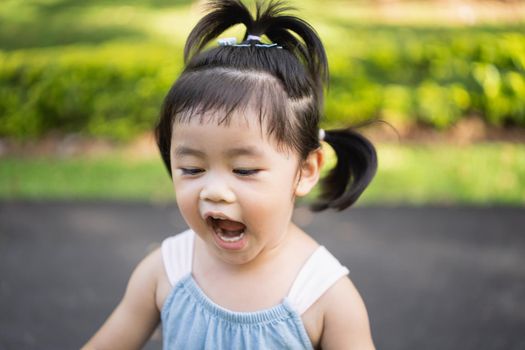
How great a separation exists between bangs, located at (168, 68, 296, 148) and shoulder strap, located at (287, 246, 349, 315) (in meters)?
0.40

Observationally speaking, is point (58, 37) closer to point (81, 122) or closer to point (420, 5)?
point (81, 122)

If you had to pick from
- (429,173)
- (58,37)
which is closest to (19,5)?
(58,37)

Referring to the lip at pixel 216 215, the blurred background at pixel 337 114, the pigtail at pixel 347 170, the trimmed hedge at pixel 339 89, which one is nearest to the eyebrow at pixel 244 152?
the lip at pixel 216 215

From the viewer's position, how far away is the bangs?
5.57 ft

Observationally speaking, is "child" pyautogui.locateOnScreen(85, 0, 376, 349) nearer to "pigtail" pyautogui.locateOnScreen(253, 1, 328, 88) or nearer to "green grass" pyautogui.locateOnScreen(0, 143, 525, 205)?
"pigtail" pyautogui.locateOnScreen(253, 1, 328, 88)

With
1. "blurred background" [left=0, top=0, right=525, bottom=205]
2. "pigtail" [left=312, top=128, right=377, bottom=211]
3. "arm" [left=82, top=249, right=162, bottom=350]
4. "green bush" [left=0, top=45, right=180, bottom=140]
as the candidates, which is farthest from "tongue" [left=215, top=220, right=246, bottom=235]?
"green bush" [left=0, top=45, right=180, bottom=140]

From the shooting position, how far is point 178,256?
2.08 meters

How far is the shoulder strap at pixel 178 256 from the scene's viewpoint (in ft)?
6.67

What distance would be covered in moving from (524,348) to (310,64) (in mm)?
1969

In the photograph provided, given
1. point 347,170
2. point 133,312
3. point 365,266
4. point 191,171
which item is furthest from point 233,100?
point 365,266

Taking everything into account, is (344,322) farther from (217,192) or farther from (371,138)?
(371,138)

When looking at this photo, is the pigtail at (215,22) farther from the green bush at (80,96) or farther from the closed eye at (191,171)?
the green bush at (80,96)

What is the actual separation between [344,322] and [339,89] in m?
4.67

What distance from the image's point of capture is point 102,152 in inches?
238
